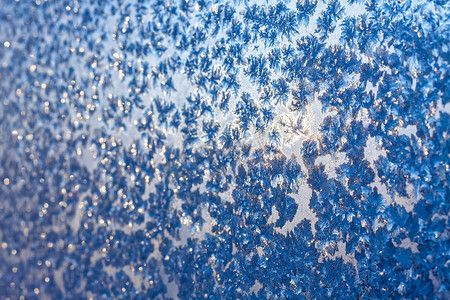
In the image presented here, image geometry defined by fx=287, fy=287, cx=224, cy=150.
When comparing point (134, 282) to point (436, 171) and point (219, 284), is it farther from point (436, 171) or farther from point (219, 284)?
point (436, 171)

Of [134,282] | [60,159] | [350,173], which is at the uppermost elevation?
[350,173]

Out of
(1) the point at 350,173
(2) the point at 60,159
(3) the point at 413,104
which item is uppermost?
(3) the point at 413,104

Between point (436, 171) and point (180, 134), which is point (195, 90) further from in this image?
point (436, 171)

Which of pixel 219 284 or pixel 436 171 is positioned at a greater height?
pixel 436 171

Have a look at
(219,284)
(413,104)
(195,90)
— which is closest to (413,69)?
(413,104)

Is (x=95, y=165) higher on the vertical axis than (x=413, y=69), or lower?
lower

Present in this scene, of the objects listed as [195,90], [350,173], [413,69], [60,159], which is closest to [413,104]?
[413,69]
